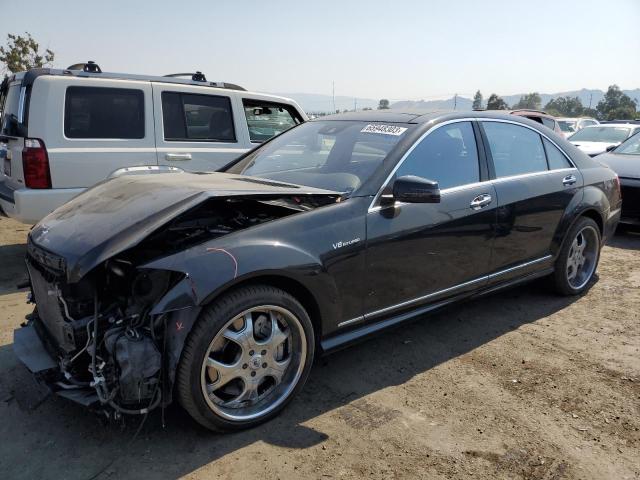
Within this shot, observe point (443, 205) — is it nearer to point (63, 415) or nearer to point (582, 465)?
point (582, 465)

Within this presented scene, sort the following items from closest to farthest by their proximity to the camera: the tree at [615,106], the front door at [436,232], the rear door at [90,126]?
the front door at [436,232], the rear door at [90,126], the tree at [615,106]

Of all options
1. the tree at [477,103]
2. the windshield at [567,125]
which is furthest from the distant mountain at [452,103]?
the windshield at [567,125]

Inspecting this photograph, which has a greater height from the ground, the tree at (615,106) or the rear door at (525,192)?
the tree at (615,106)

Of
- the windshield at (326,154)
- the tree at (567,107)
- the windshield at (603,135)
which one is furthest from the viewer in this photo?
the tree at (567,107)

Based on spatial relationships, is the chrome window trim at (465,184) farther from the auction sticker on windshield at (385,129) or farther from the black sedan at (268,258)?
the auction sticker on windshield at (385,129)

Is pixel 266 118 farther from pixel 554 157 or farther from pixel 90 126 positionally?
pixel 554 157

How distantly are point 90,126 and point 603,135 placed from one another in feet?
40.7

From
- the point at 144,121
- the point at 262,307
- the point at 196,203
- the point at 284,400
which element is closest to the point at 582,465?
the point at 284,400

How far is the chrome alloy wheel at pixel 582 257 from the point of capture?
4.74 meters

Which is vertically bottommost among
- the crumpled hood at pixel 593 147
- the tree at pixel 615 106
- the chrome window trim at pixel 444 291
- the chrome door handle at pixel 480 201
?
the chrome window trim at pixel 444 291

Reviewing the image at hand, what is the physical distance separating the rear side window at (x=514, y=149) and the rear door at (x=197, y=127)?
3380 millimetres

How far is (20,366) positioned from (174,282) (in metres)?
1.62

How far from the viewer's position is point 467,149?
12.5ft

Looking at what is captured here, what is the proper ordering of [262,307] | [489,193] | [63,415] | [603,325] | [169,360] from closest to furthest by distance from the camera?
[169,360] → [262,307] → [63,415] → [489,193] → [603,325]
